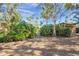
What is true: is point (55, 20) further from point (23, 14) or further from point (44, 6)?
point (23, 14)

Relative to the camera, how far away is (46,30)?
7.89 ft

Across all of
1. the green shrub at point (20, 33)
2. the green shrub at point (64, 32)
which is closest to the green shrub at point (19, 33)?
the green shrub at point (20, 33)

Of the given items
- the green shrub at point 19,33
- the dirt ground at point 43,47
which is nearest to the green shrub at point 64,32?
the dirt ground at point 43,47

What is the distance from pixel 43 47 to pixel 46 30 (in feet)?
0.60

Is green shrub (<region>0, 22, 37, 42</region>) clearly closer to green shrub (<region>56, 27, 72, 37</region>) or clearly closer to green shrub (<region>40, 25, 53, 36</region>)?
green shrub (<region>40, 25, 53, 36</region>)

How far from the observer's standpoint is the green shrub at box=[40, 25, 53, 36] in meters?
2.40

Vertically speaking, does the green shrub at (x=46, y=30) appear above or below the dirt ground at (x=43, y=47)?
above

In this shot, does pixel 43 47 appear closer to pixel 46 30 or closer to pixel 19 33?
pixel 46 30

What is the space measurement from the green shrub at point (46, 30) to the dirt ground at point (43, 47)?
1.7 inches

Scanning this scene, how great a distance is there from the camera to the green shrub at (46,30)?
240 cm

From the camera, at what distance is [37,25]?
2402 mm

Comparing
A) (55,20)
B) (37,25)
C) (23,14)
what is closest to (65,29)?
(55,20)

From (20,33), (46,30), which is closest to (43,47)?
(46,30)

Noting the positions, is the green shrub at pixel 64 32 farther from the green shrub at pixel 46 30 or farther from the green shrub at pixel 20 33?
the green shrub at pixel 20 33
